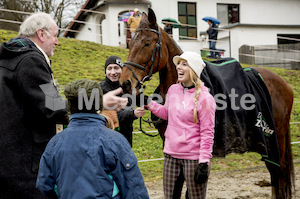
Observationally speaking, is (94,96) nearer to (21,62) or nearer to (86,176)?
(86,176)

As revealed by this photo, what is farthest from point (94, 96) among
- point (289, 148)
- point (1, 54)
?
point (289, 148)

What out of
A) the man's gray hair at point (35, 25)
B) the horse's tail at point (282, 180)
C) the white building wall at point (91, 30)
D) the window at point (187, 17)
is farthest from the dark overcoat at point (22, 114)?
the window at point (187, 17)

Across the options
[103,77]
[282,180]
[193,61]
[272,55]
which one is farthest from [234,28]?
[193,61]

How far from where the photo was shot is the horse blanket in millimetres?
3402

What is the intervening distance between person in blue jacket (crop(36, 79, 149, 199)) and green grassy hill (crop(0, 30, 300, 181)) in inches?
65.6

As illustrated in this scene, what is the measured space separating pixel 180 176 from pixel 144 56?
51.5 inches

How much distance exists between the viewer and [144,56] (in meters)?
3.30

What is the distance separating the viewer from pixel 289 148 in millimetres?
4477

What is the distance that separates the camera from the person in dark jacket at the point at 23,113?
2.11 metres

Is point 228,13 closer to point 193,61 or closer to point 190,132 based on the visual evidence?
point 193,61

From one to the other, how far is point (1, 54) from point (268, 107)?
3.16 metres

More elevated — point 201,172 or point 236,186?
point 201,172

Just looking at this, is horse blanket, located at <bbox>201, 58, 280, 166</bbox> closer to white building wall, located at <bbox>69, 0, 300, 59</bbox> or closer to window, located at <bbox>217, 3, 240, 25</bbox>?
white building wall, located at <bbox>69, 0, 300, 59</bbox>

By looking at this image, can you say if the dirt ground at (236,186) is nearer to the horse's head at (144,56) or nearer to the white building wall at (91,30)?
the horse's head at (144,56)
